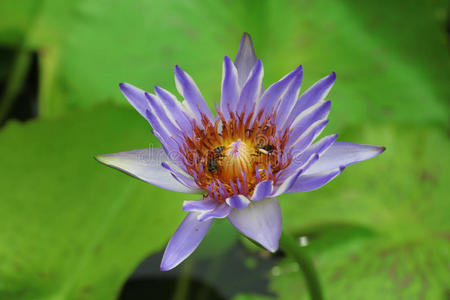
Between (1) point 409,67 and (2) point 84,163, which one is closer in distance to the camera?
(2) point 84,163

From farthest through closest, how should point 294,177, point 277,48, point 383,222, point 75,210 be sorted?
1. point 277,48
2. point 383,222
3. point 75,210
4. point 294,177

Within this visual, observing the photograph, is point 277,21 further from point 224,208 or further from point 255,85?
point 224,208

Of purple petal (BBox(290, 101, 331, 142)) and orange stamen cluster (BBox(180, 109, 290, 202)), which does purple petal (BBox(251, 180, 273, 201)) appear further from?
purple petal (BBox(290, 101, 331, 142))

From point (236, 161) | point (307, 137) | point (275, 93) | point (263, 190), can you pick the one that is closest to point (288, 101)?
point (275, 93)

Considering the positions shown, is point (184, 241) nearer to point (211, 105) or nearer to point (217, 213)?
point (217, 213)

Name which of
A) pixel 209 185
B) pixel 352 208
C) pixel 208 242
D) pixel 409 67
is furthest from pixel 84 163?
pixel 409 67

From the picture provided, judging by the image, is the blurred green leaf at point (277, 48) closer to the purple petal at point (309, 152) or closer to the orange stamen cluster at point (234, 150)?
the orange stamen cluster at point (234, 150)
